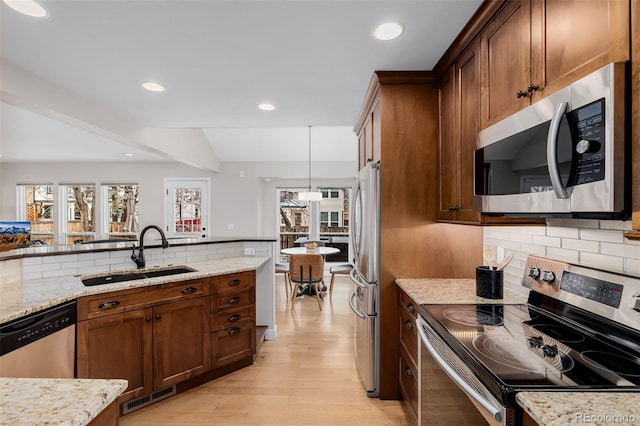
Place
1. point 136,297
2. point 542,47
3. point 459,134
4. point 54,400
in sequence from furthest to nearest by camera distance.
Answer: point 136,297 < point 459,134 < point 542,47 < point 54,400

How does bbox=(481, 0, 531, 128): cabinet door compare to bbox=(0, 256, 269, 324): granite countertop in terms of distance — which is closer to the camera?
bbox=(481, 0, 531, 128): cabinet door

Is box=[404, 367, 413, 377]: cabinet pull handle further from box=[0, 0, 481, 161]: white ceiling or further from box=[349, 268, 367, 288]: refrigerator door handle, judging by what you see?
box=[0, 0, 481, 161]: white ceiling

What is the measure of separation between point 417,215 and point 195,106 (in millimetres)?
2227

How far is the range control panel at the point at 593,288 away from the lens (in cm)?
114

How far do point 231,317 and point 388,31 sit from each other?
2365 millimetres

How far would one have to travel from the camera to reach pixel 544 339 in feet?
3.80

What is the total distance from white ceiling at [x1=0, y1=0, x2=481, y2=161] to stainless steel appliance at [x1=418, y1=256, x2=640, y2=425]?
55.8 inches

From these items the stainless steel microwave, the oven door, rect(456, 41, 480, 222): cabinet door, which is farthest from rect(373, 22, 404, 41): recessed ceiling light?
the oven door

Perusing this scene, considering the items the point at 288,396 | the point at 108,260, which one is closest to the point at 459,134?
the point at 288,396

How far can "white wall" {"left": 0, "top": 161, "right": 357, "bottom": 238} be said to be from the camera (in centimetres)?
620

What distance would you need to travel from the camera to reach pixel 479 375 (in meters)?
0.96

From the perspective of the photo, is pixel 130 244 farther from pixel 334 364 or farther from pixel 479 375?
pixel 479 375

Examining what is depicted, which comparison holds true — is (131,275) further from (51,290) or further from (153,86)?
(153,86)

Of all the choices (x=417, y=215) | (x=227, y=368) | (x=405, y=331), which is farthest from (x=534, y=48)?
(x=227, y=368)
